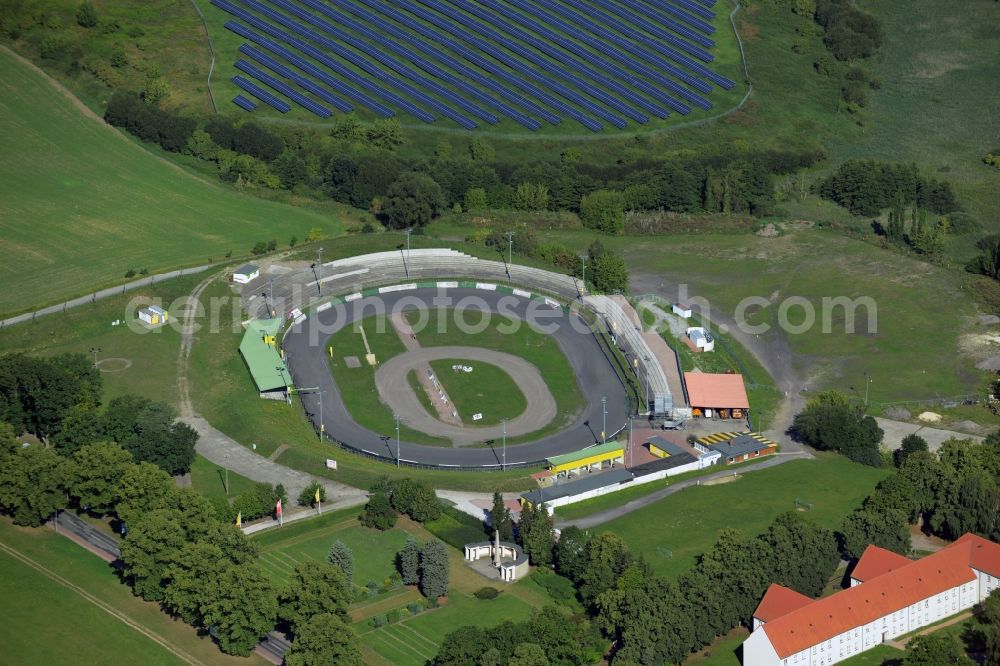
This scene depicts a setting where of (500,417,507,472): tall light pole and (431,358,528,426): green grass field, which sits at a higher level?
(431,358,528,426): green grass field

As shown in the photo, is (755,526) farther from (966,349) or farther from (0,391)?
(0,391)

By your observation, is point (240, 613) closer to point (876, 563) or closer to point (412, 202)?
point (876, 563)

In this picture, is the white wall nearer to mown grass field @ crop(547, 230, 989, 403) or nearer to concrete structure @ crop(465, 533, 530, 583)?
concrete structure @ crop(465, 533, 530, 583)

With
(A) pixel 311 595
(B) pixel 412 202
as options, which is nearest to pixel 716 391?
(B) pixel 412 202

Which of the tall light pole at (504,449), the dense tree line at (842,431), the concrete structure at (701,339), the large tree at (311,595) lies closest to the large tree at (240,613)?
the large tree at (311,595)

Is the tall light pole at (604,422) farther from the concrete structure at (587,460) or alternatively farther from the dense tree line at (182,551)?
the dense tree line at (182,551)

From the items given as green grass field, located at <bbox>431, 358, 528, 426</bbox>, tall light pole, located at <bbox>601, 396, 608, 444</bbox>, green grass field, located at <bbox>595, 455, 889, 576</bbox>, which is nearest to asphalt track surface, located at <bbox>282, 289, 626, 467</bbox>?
tall light pole, located at <bbox>601, 396, 608, 444</bbox>
